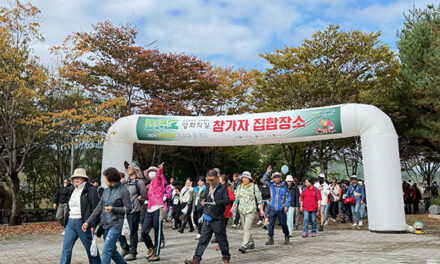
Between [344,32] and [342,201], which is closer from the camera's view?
[342,201]

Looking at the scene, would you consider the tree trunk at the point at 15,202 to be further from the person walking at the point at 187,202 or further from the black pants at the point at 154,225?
the black pants at the point at 154,225

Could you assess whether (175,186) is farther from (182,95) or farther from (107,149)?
(182,95)

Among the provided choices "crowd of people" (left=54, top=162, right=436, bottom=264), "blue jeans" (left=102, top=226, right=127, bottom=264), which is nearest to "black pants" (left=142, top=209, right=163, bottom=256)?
"crowd of people" (left=54, top=162, right=436, bottom=264)

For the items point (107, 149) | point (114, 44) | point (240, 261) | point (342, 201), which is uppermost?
point (114, 44)

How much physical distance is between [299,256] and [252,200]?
1.56 m

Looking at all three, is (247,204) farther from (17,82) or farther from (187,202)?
(17,82)

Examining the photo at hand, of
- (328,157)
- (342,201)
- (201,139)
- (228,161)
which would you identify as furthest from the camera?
(228,161)

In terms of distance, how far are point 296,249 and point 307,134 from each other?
16.5 ft

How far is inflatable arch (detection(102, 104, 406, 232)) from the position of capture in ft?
37.4

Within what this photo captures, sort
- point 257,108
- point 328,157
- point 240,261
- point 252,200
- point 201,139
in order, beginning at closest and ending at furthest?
point 240,261
point 252,200
point 201,139
point 257,108
point 328,157

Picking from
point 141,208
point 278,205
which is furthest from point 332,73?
point 141,208

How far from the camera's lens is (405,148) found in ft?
81.2

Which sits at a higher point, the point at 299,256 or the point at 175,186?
the point at 175,186

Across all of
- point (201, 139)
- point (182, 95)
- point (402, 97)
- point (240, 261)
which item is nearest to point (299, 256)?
point (240, 261)
